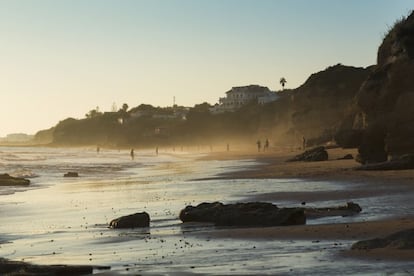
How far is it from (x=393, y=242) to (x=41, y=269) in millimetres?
5713

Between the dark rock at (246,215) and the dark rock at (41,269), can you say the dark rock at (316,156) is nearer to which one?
the dark rock at (246,215)

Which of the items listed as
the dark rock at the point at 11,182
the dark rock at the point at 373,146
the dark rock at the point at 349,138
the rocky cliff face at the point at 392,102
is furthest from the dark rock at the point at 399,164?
the dark rock at the point at 11,182

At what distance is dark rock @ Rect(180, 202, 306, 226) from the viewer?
51.3 feet

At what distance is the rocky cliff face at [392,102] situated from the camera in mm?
32281

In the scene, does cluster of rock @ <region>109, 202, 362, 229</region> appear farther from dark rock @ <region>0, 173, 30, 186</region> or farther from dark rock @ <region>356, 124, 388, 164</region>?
dark rock @ <region>0, 173, 30, 186</region>

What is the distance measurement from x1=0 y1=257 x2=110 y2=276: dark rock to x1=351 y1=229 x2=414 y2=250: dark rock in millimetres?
4495

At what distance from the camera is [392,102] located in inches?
1323

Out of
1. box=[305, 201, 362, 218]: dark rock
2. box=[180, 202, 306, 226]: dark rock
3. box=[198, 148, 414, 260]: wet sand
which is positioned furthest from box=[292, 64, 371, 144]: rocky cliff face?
box=[180, 202, 306, 226]: dark rock

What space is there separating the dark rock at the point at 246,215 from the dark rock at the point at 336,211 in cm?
123

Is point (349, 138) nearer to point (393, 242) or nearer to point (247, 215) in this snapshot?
point (247, 215)

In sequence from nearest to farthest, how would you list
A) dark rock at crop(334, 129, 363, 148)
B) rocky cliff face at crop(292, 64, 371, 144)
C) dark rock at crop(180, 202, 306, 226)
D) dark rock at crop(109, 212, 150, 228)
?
dark rock at crop(180, 202, 306, 226) → dark rock at crop(109, 212, 150, 228) → dark rock at crop(334, 129, 363, 148) → rocky cliff face at crop(292, 64, 371, 144)

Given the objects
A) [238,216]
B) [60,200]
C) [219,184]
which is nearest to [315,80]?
[219,184]

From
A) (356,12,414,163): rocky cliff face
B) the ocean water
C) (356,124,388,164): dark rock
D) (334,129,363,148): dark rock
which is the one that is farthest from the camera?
(334,129,363,148): dark rock

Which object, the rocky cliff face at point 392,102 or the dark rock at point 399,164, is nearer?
the dark rock at point 399,164
